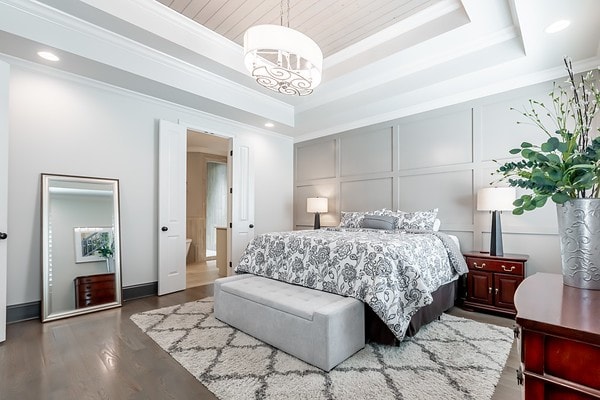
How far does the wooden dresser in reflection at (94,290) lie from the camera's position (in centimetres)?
320

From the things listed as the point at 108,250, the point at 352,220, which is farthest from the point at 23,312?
the point at 352,220

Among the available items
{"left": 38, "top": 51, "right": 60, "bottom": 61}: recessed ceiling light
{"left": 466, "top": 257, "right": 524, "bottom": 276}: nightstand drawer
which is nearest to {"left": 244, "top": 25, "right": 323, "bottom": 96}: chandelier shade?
{"left": 38, "top": 51, "right": 60, "bottom": 61}: recessed ceiling light

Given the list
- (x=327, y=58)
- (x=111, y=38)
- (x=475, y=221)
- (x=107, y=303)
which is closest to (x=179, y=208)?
(x=107, y=303)

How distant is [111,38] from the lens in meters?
2.93

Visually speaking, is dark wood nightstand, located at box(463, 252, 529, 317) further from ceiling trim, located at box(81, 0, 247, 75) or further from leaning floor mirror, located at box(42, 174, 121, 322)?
leaning floor mirror, located at box(42, 174, 121, 322)

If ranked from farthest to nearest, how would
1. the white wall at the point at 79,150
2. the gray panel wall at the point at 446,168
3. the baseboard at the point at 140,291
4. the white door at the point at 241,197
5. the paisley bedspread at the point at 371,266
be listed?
the white door at the point at 241,197, the baseboard at the point at 140,291, the gray panel wall at the point at 446,168, the white wall at the point at 79,150, the paisley bedspread at the point at 371,266

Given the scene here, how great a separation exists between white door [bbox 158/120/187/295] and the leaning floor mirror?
1.74 ft

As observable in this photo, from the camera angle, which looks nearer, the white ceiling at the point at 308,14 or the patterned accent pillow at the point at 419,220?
the white ceiling at the point at 308,14

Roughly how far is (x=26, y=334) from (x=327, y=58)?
428 cm

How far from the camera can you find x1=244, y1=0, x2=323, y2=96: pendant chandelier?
2.33m

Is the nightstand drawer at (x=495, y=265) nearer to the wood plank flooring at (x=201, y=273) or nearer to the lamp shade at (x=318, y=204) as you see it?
the lamp shade at (x=318, y=204)

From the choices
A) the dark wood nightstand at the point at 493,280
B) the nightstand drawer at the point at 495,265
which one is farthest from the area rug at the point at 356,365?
the nightstand drawer at the point at 495,265

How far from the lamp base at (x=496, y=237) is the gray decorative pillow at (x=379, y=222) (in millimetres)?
1082

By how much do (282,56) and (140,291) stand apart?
3.32 metres
